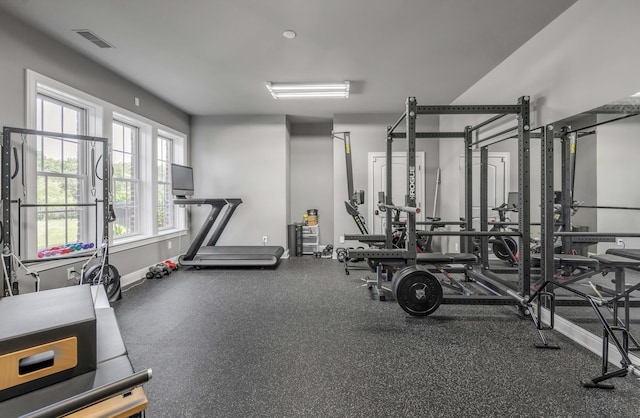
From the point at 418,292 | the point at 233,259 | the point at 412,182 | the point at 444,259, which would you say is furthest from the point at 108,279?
the point at 444,259

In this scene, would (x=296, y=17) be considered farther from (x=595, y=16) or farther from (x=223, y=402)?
(x=223, y=402)

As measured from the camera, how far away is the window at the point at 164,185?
16.8 feet

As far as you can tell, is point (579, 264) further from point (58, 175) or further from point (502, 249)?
point (58, 175)

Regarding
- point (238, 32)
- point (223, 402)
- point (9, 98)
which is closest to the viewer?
point (223, 402)

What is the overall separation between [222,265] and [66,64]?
10.7 feet

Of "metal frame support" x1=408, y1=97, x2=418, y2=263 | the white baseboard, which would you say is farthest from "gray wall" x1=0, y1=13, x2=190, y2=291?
"metal frame support" x1=408, y1=97, x2=418, y2=263

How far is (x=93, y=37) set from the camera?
2.91 metres

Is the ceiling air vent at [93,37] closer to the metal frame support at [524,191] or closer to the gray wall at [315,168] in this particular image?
the gray wall at [315,168]

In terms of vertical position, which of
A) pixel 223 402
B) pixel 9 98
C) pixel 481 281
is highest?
pixel 9 98

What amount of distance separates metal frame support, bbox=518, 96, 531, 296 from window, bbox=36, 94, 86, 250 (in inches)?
187

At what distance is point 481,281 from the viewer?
3.36m

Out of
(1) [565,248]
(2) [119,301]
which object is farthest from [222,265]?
(1) [565,248]

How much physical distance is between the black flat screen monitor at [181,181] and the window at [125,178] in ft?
1.70

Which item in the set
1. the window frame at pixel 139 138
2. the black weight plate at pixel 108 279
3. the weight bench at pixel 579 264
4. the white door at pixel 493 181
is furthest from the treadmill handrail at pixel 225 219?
the weight bench at pixel 579 264
